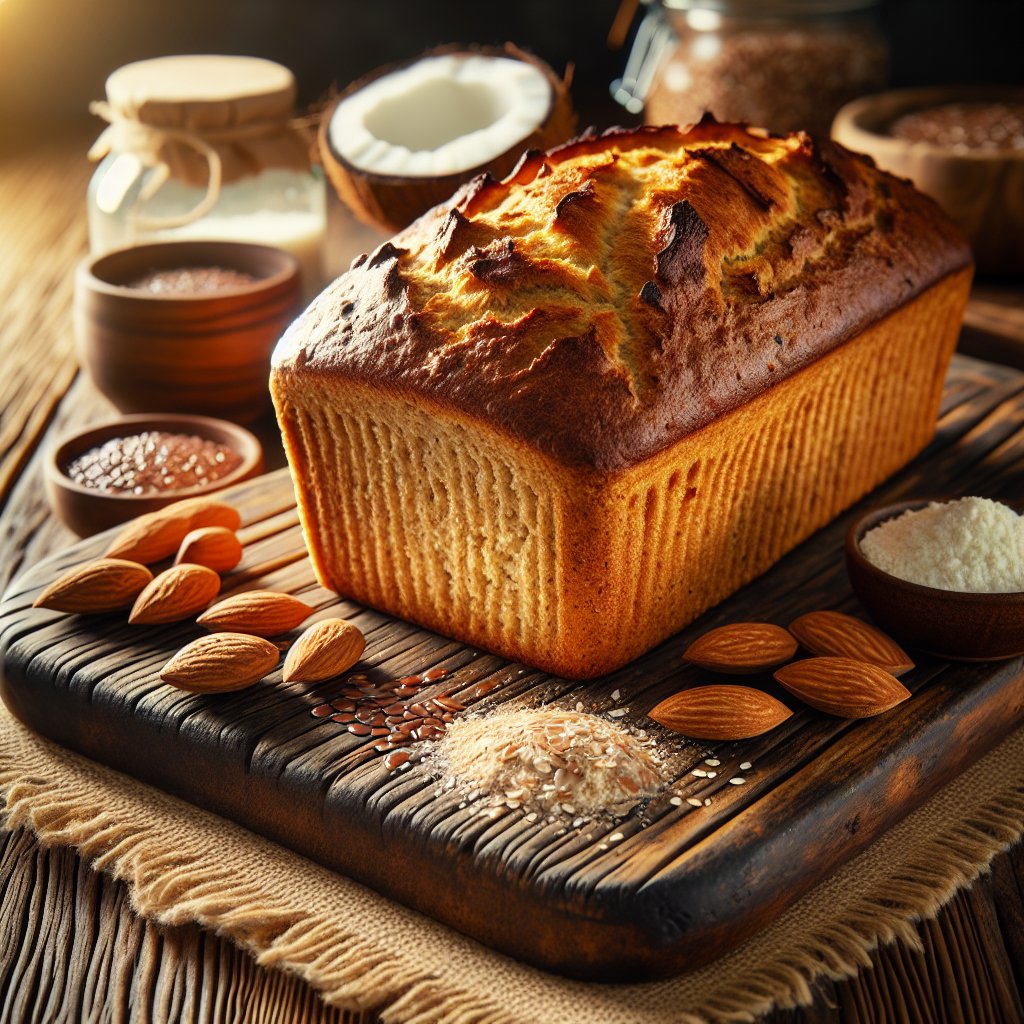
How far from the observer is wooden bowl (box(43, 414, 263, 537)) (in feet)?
6.63

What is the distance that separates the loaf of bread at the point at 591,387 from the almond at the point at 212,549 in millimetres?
123

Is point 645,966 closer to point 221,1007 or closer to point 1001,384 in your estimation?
point 221,1007

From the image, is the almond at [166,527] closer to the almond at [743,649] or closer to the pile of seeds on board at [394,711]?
the pile of seeds on board at [394,711]

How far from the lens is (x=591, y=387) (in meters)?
1.54

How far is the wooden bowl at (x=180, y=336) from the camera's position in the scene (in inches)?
90.5

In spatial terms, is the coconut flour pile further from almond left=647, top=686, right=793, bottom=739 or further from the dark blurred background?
the dark blurred background

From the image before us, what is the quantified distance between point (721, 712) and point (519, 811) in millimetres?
249

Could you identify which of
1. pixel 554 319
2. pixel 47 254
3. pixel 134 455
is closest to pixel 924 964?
pixel 554 319

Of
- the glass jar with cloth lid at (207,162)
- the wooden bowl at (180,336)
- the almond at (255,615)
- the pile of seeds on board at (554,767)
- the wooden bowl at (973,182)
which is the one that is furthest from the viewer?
the wooden bowl at (973,182)

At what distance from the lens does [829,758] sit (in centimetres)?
148

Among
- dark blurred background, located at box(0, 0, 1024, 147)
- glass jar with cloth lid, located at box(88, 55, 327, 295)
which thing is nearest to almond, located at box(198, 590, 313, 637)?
glass jar with cloth lid, located at box(88, 55, 327, 295)

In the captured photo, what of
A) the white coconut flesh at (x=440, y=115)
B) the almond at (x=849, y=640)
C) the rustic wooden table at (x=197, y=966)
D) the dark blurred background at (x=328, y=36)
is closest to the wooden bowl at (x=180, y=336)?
the white coconut flesh at (x=440, y=115)

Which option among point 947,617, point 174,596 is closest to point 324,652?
point 174,596

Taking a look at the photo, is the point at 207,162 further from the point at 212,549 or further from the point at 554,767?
the point at 554,767
